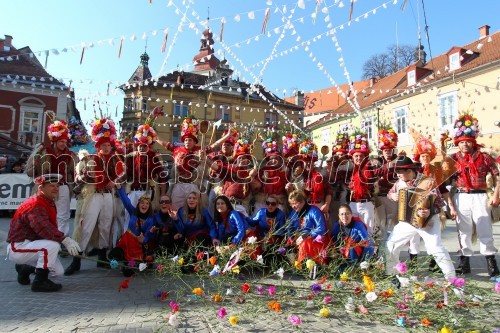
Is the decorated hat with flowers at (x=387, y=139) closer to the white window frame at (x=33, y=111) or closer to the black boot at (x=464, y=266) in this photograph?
the black boot at (x=464, y=266)

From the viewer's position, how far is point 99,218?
5105mm

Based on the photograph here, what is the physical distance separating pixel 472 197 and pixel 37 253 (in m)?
5.20

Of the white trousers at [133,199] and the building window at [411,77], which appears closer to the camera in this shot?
the white trousers at [133,199]

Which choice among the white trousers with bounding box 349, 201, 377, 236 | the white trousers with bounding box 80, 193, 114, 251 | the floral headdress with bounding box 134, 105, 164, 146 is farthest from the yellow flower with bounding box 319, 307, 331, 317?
the floral headdress with bounding box 134, 105, 164, 146

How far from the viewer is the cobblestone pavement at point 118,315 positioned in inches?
117

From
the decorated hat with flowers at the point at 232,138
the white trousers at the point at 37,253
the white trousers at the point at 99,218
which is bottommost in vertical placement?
the white trousers at the point at 37,253

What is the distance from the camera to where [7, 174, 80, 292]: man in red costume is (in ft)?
12.9

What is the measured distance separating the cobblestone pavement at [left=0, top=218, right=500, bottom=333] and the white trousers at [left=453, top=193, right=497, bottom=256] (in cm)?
58

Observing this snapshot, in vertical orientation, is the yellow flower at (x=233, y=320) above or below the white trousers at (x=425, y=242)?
below

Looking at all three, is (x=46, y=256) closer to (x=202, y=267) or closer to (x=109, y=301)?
(x=109, y=301)

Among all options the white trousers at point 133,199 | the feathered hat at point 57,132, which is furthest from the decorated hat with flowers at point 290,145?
the feathered hat at point 57,132

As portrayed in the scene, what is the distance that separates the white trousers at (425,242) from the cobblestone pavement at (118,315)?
0.82m

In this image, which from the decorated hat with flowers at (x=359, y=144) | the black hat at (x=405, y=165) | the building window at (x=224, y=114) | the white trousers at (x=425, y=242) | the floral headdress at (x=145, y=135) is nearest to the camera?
the white trousers at (x=425, y=242)

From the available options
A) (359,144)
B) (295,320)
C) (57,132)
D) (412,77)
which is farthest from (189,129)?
(412,77)
